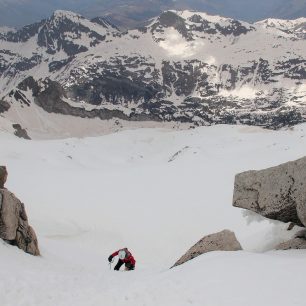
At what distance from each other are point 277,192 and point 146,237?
2007 cm

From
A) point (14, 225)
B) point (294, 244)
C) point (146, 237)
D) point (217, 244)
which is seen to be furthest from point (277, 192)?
point (146, 237)

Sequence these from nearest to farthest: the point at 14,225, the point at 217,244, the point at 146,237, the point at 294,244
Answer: the point at 294,244 → the point at 217,244 → the point at 14,225 → the point at 146,237

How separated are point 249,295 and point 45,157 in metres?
66.3

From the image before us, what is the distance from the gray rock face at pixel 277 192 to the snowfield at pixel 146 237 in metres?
1.67

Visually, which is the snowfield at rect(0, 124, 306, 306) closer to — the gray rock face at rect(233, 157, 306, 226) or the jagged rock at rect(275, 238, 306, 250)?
the jagged rock at rect(275, 238, 306, 250)

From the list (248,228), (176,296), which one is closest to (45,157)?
(248,228)

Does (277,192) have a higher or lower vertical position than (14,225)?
higher

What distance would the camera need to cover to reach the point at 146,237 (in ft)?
136

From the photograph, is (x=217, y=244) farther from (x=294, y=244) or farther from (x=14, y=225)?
(x=14, y=225)

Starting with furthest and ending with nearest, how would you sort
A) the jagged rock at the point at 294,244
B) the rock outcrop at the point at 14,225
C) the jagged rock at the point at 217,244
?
1. the rock outcrop at the point at 14,225
2. the jagged rock at the point at 217,244
3. the jagged rock at the point at 294,244

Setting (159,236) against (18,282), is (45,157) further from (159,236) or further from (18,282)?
(18,282)

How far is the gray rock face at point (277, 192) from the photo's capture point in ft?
73.0

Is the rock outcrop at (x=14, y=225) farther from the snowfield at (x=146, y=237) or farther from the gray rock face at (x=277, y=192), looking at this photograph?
the gray rock face at (x=277, y=192)

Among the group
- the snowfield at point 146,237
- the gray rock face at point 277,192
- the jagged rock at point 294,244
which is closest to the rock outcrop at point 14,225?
the snowfield at point 146,237
